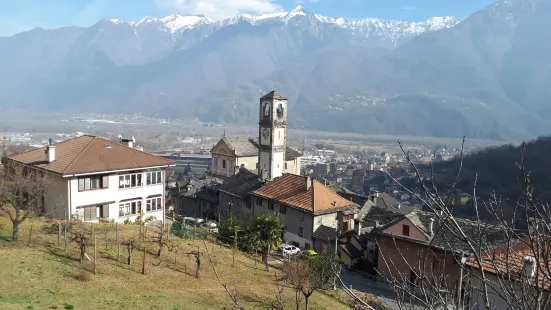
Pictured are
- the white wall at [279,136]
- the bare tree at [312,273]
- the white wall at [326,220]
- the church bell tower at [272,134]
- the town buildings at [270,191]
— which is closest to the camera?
the bare tree at [312,273]

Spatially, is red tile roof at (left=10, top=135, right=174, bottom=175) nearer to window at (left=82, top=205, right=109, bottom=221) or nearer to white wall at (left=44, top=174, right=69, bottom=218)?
white wall at (left=44, top=174, right=69, bottom=218)

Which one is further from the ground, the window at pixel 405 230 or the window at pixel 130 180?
the window at pixel 130 180

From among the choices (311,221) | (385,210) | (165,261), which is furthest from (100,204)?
(385,210)

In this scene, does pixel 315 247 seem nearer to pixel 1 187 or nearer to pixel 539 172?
pixel 1 187

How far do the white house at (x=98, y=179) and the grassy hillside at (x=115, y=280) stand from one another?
11.7ft

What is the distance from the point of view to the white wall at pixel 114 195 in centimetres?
2819

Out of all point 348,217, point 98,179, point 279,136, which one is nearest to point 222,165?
point 279,136

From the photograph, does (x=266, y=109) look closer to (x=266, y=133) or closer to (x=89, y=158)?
(x=266, y=133)

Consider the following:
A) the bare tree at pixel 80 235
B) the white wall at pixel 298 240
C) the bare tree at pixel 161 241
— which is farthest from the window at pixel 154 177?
the white wall at pixel 298 240

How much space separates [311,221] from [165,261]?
47.5 ft

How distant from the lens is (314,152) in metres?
185

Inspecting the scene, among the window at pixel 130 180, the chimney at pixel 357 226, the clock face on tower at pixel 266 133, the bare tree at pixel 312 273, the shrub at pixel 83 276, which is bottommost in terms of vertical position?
the chimney at pixel 357 226

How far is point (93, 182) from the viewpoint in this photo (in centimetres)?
2920

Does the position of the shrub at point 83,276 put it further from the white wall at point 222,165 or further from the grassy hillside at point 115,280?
the white wall at point 222,165
